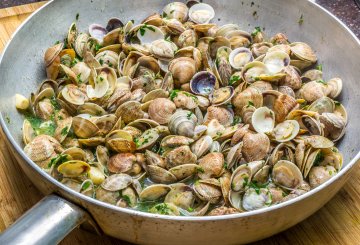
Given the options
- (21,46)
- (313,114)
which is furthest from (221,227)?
(21,46)

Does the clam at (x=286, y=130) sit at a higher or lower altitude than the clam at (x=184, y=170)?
higher

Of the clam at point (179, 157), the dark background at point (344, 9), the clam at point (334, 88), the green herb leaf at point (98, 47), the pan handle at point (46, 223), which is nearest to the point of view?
the pan handle at point (46, 223)

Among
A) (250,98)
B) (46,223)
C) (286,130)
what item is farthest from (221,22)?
(46,223)

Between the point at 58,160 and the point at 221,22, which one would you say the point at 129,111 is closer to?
the point at 58,160

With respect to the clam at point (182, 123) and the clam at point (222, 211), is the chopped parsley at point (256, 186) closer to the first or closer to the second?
the clam at point (222, 211)

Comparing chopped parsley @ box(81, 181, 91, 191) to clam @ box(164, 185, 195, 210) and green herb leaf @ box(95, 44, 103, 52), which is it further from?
green herb leaf @ box(95, 44, 103, 52)

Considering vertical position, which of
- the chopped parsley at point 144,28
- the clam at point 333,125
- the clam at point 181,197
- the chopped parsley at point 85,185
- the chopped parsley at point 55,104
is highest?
the clam at point 333,125

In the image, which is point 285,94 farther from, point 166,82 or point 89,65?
point 89,65

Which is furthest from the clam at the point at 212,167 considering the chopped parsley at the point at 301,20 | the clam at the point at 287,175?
the chopped parsley at the point at 301,20
